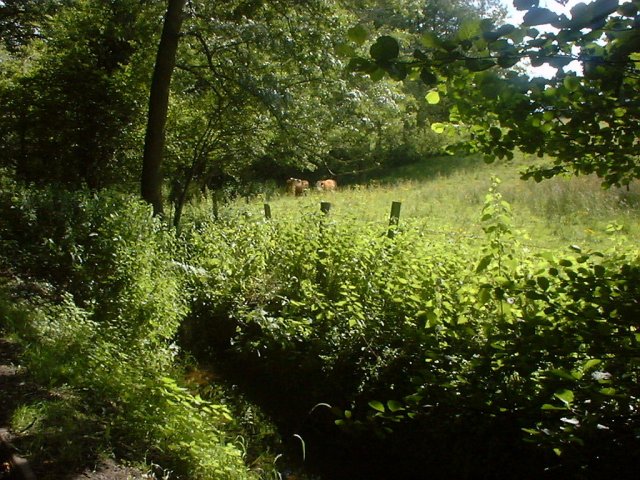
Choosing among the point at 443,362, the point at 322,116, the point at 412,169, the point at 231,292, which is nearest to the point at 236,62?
the point at 322,116

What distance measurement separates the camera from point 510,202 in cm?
1480

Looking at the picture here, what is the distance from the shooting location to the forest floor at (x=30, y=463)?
3.50 meters

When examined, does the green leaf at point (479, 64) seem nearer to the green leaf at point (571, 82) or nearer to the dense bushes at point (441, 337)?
the green leaf at point (571, 82)

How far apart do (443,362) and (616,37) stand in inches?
133

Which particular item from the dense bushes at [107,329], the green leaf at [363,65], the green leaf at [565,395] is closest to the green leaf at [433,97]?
the green leaf at [363,65]

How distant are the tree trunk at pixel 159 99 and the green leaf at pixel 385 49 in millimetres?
8466

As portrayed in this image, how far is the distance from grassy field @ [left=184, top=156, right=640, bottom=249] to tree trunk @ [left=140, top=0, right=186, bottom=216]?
1.73 metres

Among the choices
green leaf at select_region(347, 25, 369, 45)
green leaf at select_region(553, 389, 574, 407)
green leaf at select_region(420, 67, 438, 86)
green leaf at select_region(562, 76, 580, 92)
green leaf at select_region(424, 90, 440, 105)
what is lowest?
green leaf at select_region(553, 389, 574, 407)

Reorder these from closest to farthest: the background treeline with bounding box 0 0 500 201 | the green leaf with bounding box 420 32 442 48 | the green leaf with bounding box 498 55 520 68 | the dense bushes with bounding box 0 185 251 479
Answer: the green leaf with bounding box 420 32 442 48
the green leaf with bounding box 498 55 520 68
the dense bushes with bounding box 0 185 251 479
the background treeline with bounding box 0 0 500 201

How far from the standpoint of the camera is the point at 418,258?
658 centimetres

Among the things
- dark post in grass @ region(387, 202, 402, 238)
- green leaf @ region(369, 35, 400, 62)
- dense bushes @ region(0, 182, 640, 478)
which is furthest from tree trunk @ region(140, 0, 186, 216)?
green leaf @ region(369, 35, 400, 62)

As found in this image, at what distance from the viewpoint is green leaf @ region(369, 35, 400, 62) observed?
204 centimetres

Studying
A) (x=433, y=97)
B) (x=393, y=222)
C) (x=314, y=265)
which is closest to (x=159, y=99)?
(x=314, y=265)

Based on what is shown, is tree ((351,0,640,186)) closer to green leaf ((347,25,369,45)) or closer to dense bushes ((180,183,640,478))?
green leaf ((347,25,369,45))
